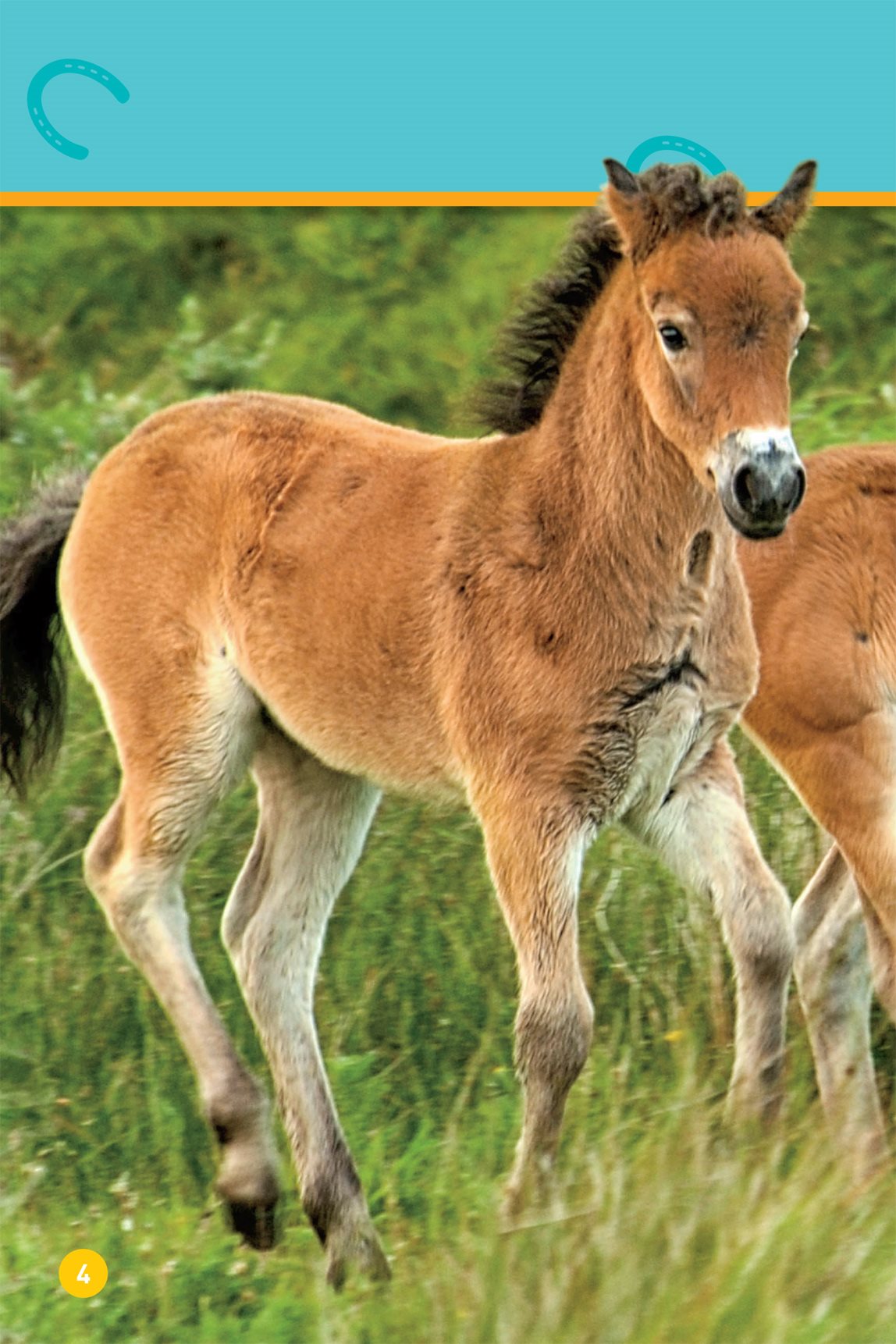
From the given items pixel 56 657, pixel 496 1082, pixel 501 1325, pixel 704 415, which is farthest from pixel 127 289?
pixel 501 1325

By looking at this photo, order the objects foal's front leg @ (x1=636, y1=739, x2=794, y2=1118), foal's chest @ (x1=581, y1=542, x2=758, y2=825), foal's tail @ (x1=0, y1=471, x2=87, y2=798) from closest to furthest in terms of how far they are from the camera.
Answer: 1. foal's chest @ (x1=581, y1=542, x2=758, y2=825)
2. foal's front leg @ (x1=636, y1=739, x2=794, y2=1118)
3. foal's tail @ (x1=0, y1=471, x2=87, y2=798)

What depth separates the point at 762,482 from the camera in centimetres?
421

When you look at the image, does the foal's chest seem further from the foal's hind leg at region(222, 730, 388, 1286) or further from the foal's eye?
the foal's hind leg at region(222, 730, 388, 1286)

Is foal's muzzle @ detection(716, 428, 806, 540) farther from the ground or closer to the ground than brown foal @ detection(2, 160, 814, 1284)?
farther from the ground

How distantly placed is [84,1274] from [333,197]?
8.35 feet

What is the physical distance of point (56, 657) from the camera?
6.29 m

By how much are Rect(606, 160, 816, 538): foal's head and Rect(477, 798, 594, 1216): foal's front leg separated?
87 cm

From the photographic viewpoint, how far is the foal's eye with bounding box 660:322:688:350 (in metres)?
4.48

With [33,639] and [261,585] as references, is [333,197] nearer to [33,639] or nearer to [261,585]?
[261,585]

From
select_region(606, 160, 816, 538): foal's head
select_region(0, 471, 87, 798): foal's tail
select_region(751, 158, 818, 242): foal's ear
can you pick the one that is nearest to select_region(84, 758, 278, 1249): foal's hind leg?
select_region(0, 471, 87, 798): foal's tail

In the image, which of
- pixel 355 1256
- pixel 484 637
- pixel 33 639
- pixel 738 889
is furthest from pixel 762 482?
pixel 33 639

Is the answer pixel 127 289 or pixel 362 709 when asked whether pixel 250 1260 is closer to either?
pixel 362 709

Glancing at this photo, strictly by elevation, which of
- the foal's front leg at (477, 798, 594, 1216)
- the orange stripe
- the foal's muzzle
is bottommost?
the foal's front leg at (477, 798, 594, 1216)

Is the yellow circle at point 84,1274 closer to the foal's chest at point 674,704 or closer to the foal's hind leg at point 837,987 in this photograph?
the foal's chest at point 674,704
